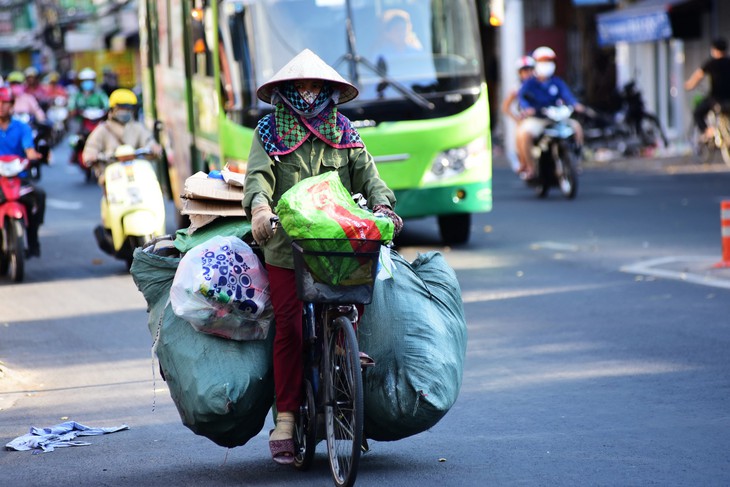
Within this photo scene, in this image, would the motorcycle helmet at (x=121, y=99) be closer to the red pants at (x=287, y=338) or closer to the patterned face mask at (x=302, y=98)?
the patterned face mask at (x=302, y=98)

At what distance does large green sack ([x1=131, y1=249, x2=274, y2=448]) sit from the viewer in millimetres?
5926

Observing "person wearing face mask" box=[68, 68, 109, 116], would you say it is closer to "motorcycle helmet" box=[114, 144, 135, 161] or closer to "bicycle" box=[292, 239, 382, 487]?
"motorcycle helmet" box=[114, 144, 135, 161]

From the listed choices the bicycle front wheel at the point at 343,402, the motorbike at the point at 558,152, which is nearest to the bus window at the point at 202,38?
the motorbike at the point at 558,152

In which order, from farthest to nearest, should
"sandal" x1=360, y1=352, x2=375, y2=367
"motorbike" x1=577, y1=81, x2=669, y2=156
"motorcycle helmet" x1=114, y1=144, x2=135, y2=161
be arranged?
"motorbike" x1=577, y1=81, x2=669, y2=156 < "motorcycle helmet" x1=114, y1=144, x2=135, y2=161 < "sandal" x1=360, y1=352, x2=375, y2=367

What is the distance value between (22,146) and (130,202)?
48.1 inches

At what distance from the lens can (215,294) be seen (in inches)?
235

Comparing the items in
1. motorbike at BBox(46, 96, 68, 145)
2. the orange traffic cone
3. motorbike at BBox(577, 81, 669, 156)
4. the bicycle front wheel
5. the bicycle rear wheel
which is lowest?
motorbike at BBox(46, 96, 68, 145)

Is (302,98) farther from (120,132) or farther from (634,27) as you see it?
(634,27)

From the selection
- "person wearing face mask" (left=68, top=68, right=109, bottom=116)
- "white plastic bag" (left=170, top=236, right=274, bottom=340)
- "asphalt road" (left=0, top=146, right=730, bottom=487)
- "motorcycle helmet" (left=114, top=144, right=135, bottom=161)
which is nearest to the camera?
"white plastic bag" (left=170, top=236, right=274, bottom=340)

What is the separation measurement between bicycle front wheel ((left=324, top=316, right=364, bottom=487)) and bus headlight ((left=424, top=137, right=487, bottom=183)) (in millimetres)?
8505

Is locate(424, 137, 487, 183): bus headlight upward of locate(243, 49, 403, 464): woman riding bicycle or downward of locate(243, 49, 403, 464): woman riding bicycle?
downward

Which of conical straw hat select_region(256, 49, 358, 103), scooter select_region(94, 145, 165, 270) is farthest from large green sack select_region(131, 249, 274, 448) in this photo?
scooter select_region(94, 145, 165, 270)

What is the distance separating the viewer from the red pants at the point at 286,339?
5945mm

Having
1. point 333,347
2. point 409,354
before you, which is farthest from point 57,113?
point 333,347
